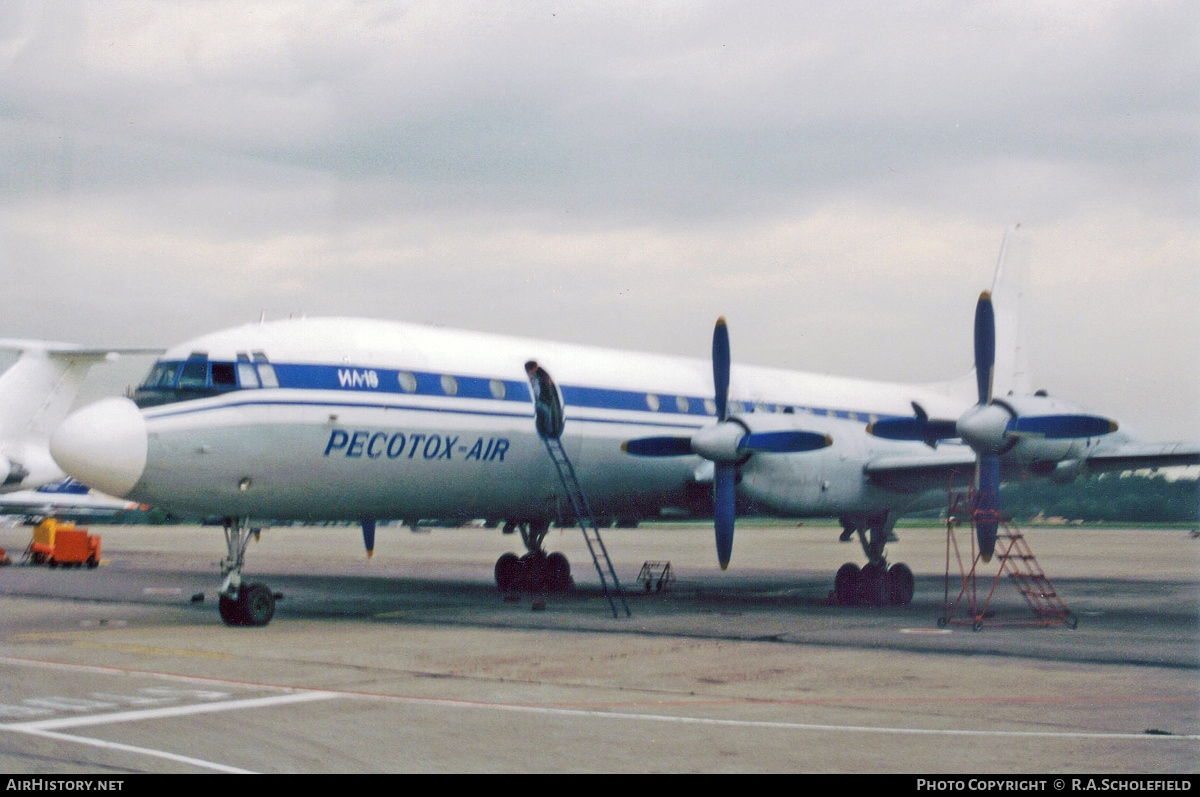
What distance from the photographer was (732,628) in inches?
683

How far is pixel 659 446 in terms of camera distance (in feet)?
66.8

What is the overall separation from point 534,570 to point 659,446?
4986 millimetres

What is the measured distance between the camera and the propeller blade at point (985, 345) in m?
19.3

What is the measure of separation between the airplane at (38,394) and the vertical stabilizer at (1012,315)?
2513 cm

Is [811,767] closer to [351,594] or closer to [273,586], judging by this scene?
[351,594]

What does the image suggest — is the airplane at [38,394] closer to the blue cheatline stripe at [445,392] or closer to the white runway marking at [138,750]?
the blue cheatline stripe at [445,392]

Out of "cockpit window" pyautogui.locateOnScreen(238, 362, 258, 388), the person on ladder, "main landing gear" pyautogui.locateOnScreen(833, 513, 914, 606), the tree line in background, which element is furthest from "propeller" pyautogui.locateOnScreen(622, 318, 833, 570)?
the tree line in background

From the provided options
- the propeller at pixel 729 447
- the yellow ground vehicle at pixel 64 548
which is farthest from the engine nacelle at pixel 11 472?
the propeller at pixel 729 447

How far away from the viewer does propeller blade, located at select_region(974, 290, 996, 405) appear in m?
19.3

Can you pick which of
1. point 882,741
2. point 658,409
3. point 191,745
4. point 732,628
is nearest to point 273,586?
point 658,409

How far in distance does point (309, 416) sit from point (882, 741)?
10536 millimetres

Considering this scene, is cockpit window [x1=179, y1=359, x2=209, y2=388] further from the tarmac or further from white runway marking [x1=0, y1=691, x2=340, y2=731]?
white runway marking [x1=0, y1=691, x2=340, y2=731]

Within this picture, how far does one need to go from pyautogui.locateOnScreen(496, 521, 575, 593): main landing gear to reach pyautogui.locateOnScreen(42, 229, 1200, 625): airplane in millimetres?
49
